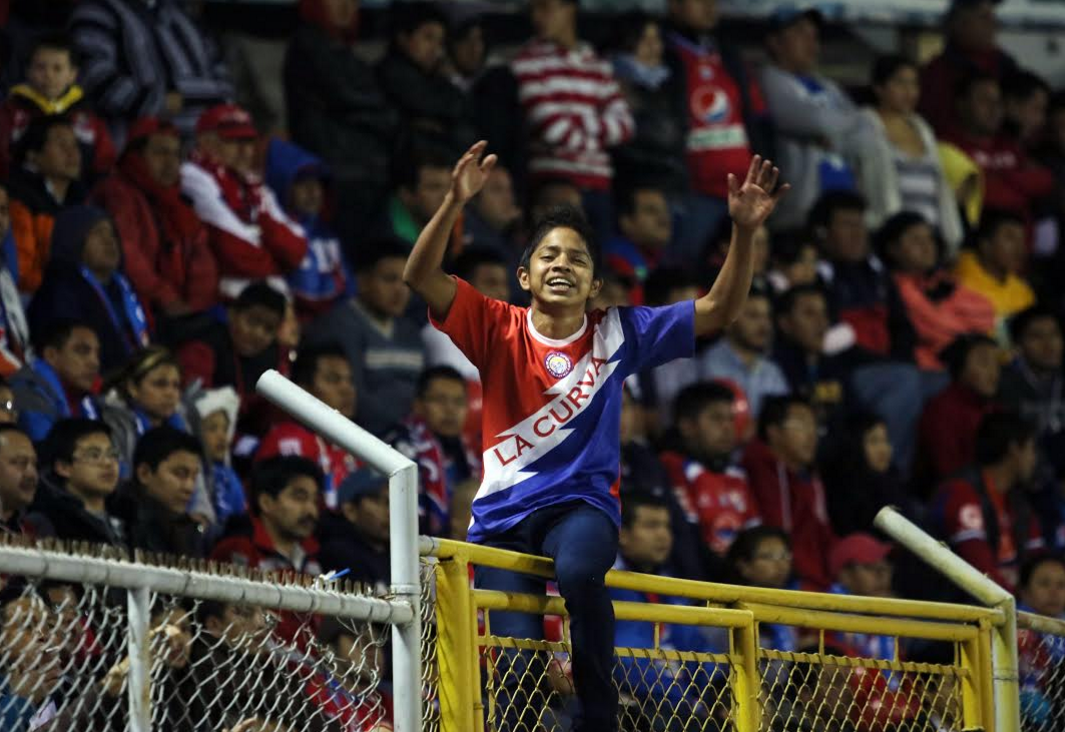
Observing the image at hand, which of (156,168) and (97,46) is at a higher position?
(97,46)

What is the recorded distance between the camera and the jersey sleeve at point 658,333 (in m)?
5.59

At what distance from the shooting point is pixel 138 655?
12.7 feet

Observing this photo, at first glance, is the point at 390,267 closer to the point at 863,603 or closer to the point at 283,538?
the point at 283,538

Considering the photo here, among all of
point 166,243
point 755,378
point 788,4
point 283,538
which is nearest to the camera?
point 283,538

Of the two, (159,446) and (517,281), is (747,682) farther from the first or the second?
(517,281)

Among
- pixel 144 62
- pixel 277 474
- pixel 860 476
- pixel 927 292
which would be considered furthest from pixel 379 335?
pixel 927 292

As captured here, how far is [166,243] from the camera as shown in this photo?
942 centimetres

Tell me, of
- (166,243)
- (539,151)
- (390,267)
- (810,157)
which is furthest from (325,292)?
(810,157)

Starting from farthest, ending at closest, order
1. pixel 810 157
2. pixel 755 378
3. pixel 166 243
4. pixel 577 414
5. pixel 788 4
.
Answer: pixel 788 4 → pixel 810 157 → pixel 755 378 → pixel 166 243 → pixel 577 414

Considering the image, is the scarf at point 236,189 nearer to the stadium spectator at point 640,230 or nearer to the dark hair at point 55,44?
the dark hair at point 55,44

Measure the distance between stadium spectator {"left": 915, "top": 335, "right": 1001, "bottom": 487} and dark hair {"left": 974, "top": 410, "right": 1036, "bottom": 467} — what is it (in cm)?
15

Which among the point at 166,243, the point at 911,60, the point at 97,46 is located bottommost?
the point at 166,243

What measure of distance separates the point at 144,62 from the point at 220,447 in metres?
2.22

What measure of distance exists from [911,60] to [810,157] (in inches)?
47.4
